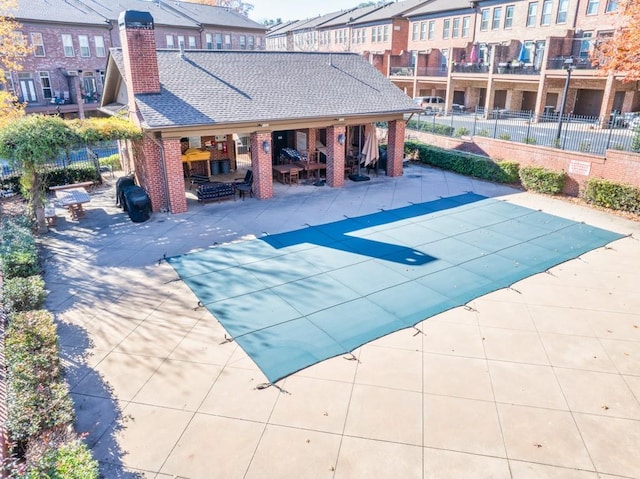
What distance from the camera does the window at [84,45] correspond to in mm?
38959

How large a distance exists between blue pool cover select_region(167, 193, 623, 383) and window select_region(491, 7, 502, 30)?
2964 centimetres

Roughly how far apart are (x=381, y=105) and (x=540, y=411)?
1489 cm

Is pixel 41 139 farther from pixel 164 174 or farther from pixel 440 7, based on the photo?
pixel 440 7

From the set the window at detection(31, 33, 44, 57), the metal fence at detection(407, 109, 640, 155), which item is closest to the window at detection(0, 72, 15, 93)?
the window at detection(31, 33, 44, 57)

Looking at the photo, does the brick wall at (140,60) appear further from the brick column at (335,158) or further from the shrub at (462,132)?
the shrub at (462,132)

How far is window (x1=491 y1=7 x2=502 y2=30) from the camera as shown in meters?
38.2

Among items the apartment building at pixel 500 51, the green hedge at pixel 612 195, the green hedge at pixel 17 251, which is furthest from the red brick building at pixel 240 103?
the apartment building at pixel 500 51

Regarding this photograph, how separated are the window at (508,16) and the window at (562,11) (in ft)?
14.2

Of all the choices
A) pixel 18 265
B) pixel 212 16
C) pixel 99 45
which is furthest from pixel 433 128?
pixel 212 16

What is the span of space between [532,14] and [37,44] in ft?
133

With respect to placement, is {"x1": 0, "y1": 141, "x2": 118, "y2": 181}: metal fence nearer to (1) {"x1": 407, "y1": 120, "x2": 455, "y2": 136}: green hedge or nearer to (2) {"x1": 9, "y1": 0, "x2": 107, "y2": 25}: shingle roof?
(1) {"x1": 407, "y1": 120, "x2": 455, "y2": 136}: green hedge

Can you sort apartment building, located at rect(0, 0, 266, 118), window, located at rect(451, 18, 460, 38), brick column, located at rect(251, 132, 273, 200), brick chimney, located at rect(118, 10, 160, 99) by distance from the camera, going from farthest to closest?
1. window, located at rect(451, 18, 460, 38)
2. apartment building, located at rect(0, 0, 266, 118)
3. brick column, located at rect(251, 132, 273, 200)
4. brick chimney, located at rect(118, 10, 160, 99)

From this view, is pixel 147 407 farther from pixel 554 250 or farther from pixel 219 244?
pixel 554 250

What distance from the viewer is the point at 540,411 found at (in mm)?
6824
